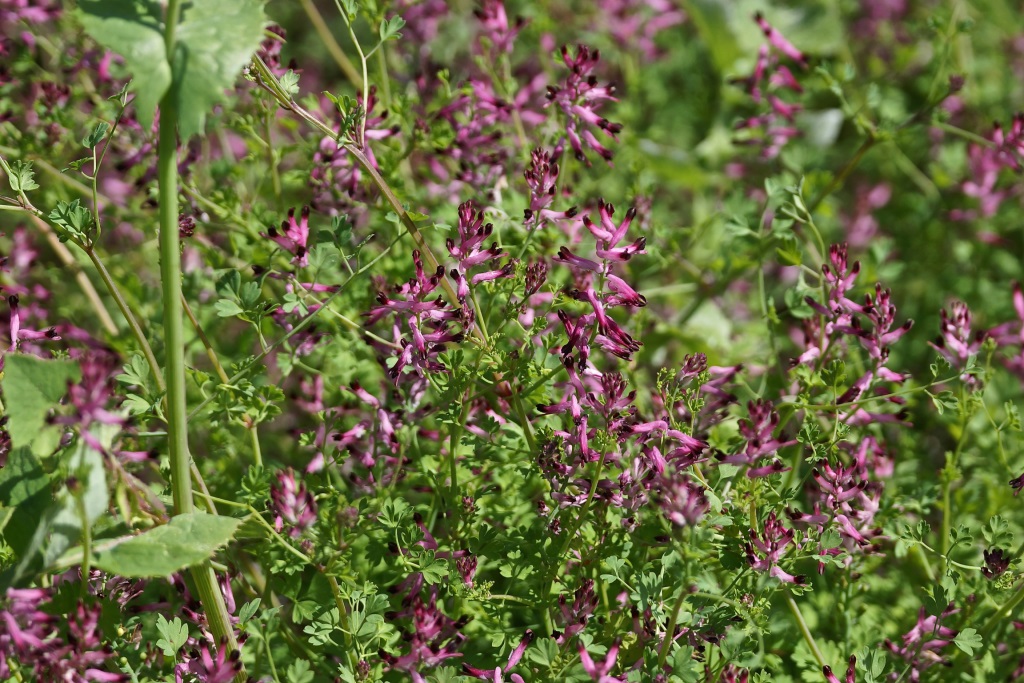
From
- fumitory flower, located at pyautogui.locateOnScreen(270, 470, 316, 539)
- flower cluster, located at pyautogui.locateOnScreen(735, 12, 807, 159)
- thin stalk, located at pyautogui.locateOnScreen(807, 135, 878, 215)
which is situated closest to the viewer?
fumitory flower, located at pyautogui.locateOnScreen(270, 470, 316, 539)

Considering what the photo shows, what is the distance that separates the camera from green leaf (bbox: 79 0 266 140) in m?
1.84

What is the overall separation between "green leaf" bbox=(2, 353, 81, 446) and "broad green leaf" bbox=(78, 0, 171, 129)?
→ 569 mm

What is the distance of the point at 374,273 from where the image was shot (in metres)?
2.91

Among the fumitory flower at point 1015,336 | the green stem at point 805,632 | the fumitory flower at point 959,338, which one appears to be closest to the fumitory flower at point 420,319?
the green stem at point 805,632

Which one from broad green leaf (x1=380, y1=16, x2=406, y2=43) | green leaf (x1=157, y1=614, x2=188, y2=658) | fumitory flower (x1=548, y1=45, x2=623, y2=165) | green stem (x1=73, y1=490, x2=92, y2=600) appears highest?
broad green leaf (x1=380, y1=16, x2=406, y2=43)

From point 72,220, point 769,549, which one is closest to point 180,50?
point 72,220

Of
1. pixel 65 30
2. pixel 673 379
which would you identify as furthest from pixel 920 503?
pixel 65 30

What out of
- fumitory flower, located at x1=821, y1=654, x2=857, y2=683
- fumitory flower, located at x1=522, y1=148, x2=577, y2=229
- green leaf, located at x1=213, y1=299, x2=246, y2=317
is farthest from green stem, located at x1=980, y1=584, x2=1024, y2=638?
green leaf, located at x1=213, y1=299, x2=246, y2=317

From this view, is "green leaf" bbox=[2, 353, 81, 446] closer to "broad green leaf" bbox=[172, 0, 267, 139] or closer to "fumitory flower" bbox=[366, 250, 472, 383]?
"broad green leaf" bbox=[172, 0, 267, 139]

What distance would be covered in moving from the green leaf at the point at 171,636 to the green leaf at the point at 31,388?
541mm

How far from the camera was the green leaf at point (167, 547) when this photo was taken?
188 cm

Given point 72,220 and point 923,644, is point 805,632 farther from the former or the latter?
point 72,220

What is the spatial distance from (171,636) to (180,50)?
133cm

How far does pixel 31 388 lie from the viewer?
1.96 meters
